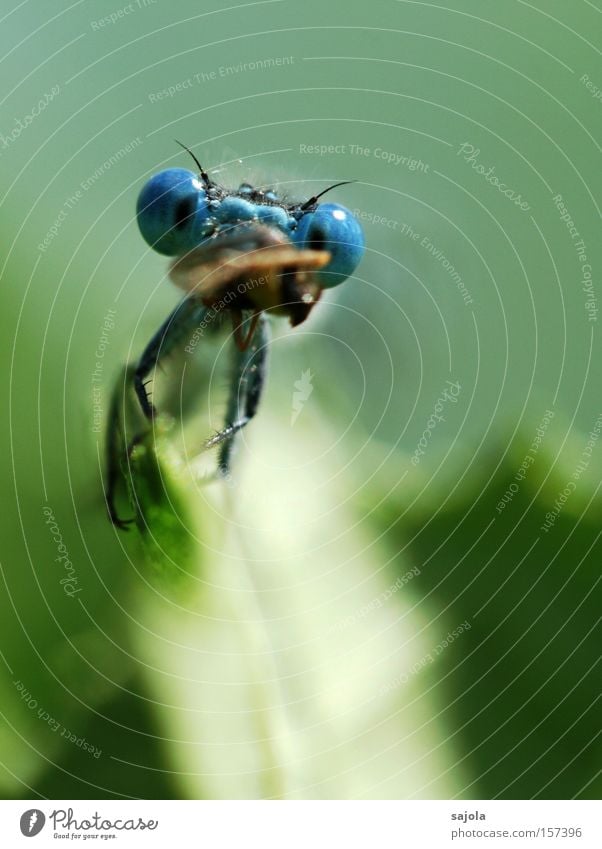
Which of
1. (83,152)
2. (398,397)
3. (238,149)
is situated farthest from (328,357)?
(83,152)

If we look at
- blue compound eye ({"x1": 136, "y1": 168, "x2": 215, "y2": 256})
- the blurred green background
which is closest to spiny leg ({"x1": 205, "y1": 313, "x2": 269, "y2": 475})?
the blurred green background

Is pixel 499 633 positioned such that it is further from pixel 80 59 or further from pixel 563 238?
pixel 80 59

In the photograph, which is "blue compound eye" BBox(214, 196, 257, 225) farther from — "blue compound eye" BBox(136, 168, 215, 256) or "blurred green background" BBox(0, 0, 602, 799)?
"blurred green background" BBox(0, 0, 602, 799)

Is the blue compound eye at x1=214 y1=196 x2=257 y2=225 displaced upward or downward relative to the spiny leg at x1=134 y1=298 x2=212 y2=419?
upward

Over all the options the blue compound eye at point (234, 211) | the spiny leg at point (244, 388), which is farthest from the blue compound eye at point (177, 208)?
the spiny leg at point (244, 388)

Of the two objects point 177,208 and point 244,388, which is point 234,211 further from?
point 244,388

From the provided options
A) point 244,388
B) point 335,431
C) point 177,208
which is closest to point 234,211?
point 177,208
